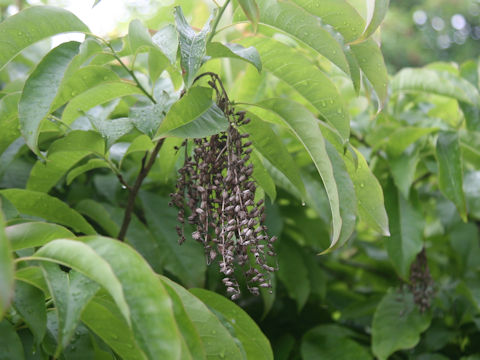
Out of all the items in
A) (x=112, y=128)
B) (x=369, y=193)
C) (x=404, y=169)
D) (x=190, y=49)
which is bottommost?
(x=404, y=169)

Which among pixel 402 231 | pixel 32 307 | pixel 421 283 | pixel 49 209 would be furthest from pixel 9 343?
pixel 421 283

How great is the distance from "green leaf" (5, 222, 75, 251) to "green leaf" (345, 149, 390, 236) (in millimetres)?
479

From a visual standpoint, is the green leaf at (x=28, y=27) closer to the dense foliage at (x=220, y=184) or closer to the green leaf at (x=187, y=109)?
the dense foliage at (x=220, y=184)

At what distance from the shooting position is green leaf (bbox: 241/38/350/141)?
855mm

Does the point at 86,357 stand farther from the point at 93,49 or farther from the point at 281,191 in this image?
the point at 281,191

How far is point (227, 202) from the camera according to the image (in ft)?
2.41

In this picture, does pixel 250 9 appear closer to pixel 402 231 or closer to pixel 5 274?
pixel 5 274

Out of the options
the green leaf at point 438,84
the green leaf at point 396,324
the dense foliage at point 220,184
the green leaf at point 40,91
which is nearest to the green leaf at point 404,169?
the dense foliage at point 220,184

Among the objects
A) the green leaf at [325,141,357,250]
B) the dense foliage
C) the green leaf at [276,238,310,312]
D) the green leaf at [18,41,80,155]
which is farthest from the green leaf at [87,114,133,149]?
the green leaf at [276,238,310,312]

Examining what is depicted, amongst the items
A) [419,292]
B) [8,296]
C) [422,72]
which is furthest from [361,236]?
[8,296]

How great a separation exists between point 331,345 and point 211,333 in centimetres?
73

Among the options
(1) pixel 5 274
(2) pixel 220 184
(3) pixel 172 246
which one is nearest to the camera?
(1) pixel 5 274

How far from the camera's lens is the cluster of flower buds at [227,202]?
0.71 m

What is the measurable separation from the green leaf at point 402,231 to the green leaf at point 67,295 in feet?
2.81
